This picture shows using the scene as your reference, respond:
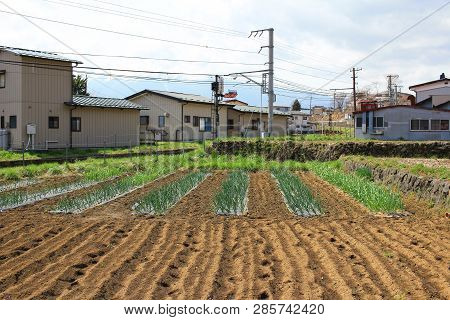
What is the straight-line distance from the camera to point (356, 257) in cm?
513

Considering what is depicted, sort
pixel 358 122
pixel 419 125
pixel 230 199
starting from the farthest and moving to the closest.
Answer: pixel 358 122 → pixel 419 125 → pixel 230 199

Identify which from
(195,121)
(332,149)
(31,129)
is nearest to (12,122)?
(31,129)

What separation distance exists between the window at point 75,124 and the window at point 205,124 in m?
10.9

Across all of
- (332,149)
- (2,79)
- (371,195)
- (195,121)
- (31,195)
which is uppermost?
(2,79)

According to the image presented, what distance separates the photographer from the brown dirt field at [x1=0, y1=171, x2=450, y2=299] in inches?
161

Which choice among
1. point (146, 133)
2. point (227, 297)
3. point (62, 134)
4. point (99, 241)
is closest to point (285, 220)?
point (99, 241)

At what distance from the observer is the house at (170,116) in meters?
30.3

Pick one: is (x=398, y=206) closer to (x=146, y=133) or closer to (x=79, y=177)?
(x=79, y=177)

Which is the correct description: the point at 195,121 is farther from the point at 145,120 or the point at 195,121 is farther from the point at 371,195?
the point at 371,195

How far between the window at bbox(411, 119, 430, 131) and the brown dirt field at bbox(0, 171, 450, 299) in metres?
19.4

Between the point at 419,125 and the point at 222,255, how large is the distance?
23.4 m

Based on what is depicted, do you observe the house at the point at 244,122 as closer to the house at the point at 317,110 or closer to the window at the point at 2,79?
the window at the point at 2,79

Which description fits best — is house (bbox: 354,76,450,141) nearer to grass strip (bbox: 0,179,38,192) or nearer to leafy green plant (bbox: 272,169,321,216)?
leafy green plant (bbox: 272,169,321,216)

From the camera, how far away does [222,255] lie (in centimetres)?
528
